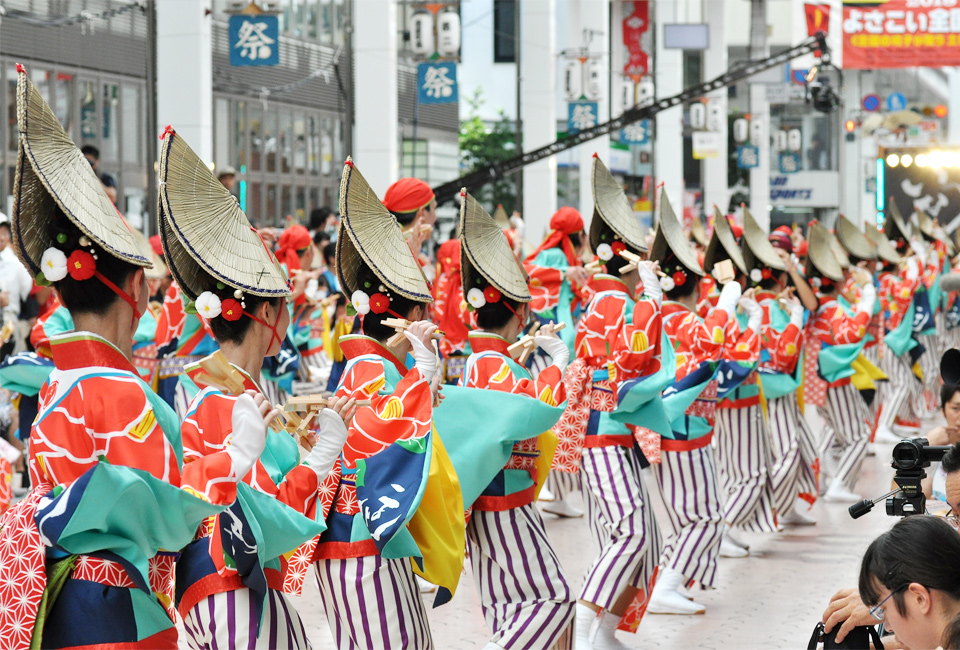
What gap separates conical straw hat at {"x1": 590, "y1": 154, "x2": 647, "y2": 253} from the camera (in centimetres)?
595

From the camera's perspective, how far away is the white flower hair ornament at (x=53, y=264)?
113 inches

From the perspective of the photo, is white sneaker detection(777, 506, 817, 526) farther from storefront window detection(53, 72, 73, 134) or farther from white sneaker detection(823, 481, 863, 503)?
storefront window detection(53, 72, 73, 134)

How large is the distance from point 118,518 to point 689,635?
376 cm

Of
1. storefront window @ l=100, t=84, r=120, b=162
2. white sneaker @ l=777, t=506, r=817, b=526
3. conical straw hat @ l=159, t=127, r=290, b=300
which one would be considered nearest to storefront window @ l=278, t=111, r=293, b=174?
storefront window @ l=100, t=84, r=120, b=162

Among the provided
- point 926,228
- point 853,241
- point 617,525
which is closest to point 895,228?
point 926,228

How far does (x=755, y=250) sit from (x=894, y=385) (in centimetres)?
505

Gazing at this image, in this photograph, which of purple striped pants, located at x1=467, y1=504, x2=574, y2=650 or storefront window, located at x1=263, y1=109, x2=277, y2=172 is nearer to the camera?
purple striped pants, located at x1=467, y1=504, x2=574, y2=650

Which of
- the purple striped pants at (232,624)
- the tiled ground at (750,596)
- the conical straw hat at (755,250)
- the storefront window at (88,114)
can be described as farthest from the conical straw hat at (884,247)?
the storefront window at (88,114)

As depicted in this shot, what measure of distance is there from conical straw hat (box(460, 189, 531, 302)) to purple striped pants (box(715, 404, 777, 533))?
3284mm

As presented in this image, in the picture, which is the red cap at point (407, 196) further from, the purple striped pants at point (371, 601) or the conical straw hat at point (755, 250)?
the purple striped pants at point (371, 601)

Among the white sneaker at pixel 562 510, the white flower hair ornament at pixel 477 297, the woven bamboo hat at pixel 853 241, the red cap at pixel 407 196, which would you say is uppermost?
the woven bamboo hat at pixel 853 241

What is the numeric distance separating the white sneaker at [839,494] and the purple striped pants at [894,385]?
10.8 ft

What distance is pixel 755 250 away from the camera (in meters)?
8.12

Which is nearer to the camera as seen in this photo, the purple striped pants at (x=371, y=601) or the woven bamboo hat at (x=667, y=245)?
the purple striped pants at (x=371, y=601)
